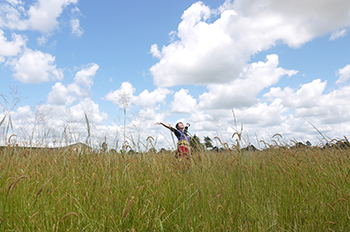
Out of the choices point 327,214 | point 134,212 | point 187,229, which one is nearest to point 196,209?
point 187,229

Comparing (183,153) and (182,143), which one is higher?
(182,143)

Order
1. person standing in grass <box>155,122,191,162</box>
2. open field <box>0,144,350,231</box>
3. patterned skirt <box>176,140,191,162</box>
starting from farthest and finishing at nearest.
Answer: person standing in grass <box>155,122,191,162</box>, patterned skirt <box>176,140,191,162</box>, open field <box>0,144,350,231</box>

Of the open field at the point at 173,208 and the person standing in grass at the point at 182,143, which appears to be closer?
the open field at the point at 173,208

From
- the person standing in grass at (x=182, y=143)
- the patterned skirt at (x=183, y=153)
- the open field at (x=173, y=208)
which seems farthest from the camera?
the person standing in grass at (x=182, y=143)

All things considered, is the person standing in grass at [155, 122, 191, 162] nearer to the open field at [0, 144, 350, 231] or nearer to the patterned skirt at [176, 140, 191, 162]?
the patterned skirt at [176, 140, 191, 162]

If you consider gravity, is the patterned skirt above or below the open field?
above

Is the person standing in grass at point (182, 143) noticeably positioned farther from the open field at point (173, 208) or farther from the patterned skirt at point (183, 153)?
the open field at point (173, 208)

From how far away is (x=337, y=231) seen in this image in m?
2.29

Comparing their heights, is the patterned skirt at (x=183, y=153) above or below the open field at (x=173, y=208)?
above

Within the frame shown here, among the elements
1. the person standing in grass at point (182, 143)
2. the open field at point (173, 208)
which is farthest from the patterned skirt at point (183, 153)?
the open field at point (173, 208)

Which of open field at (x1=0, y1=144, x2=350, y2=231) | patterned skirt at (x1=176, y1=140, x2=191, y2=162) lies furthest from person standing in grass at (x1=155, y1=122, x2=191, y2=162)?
open field at (x1=0, y1=144, x2=350, y2=231)

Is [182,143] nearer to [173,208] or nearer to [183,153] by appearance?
[183,153]

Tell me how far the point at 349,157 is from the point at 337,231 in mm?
2339

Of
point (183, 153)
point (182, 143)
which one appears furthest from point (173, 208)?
point (182, 143)
